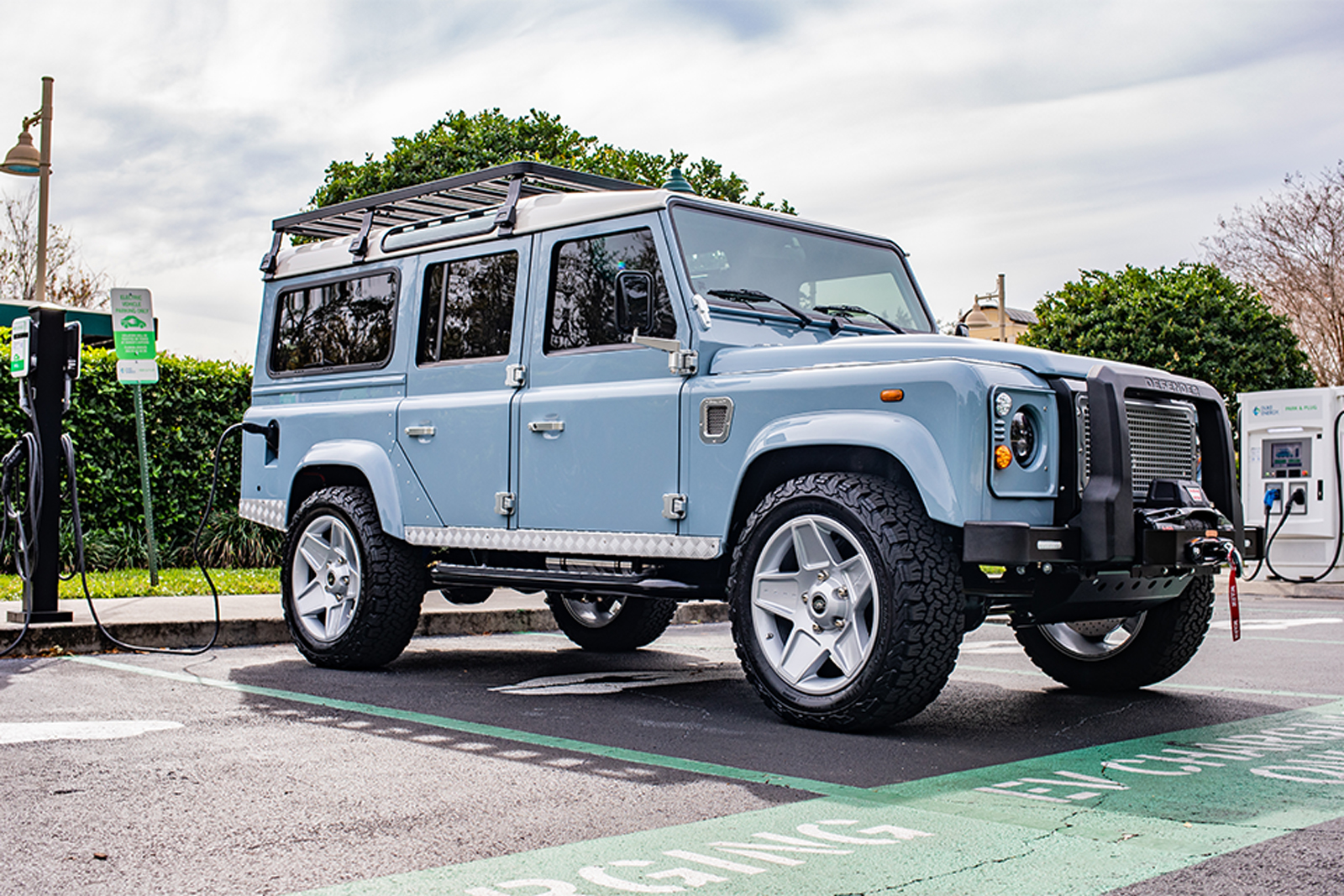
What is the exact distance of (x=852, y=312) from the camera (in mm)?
7273

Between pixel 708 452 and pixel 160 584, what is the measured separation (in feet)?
24.5

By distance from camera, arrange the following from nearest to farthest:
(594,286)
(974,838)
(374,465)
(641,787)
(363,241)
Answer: (974,838)
(641,787)
(594,286)
(374,465)
(363,241)

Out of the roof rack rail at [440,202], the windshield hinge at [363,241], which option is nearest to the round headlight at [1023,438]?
the roof rack rail at [440,202]

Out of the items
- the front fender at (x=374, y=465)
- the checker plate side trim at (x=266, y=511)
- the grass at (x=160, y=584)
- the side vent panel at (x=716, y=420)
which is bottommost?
the grass at (x=160, y=584)

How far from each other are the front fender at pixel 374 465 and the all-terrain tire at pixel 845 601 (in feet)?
8.25

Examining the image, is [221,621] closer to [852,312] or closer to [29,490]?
[29,490]

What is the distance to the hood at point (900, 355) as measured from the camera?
223 inches

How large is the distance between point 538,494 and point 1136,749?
3204 mm

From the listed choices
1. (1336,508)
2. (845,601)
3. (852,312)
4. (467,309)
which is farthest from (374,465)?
(1336,508)

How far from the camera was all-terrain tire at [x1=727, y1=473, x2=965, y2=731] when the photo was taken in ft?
17.9

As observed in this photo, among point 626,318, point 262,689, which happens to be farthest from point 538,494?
point 262,689

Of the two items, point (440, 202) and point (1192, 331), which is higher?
point (1192, 331)

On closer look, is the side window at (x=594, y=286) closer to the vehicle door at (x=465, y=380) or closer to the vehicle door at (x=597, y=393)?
the vehicle door at (x=597, y=393)

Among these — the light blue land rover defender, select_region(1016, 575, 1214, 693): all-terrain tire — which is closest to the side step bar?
the light blue land rover defender
